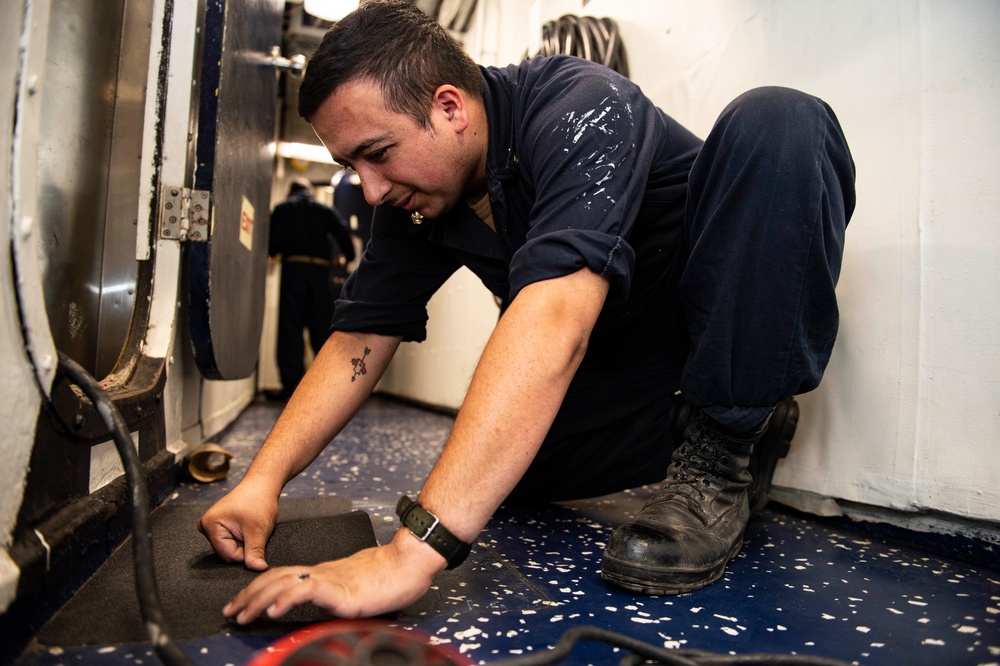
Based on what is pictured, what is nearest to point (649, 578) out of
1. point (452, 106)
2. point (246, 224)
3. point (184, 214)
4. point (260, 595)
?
point (260, 595)

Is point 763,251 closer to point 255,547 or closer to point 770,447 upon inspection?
point 770,447

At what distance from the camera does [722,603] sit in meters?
0.77

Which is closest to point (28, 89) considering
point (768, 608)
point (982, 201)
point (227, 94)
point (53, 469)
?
point (53, 469)

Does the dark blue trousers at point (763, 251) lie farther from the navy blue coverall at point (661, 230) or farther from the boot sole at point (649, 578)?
the boot sole at point (649, 578)

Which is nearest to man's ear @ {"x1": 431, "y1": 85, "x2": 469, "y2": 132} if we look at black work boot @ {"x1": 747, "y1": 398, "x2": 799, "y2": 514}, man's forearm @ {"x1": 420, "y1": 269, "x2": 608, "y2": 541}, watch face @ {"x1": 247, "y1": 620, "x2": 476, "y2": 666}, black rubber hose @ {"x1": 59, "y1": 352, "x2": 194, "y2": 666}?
man's forearm @ {"x1": 420, "y1": 269, "x2": 608, "y2": 541}

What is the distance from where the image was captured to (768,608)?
2.48 ft

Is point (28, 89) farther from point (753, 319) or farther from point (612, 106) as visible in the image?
point (753, 319)

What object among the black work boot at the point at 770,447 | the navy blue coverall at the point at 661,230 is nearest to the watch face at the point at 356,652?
the navy blue coverall at the point at 661,230

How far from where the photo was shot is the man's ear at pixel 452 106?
883 millimetres

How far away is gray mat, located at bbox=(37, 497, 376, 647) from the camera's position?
0.61 meters

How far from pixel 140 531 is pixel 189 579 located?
21 centimetres

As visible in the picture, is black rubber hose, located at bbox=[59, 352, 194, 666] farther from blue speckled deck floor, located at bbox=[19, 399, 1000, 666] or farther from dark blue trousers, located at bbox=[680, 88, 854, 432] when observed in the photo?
dark blue trousers, located at bbox=[680, 88, 854, 432]

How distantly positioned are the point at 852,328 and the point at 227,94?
1.33m

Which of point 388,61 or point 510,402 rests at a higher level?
point 388,61
